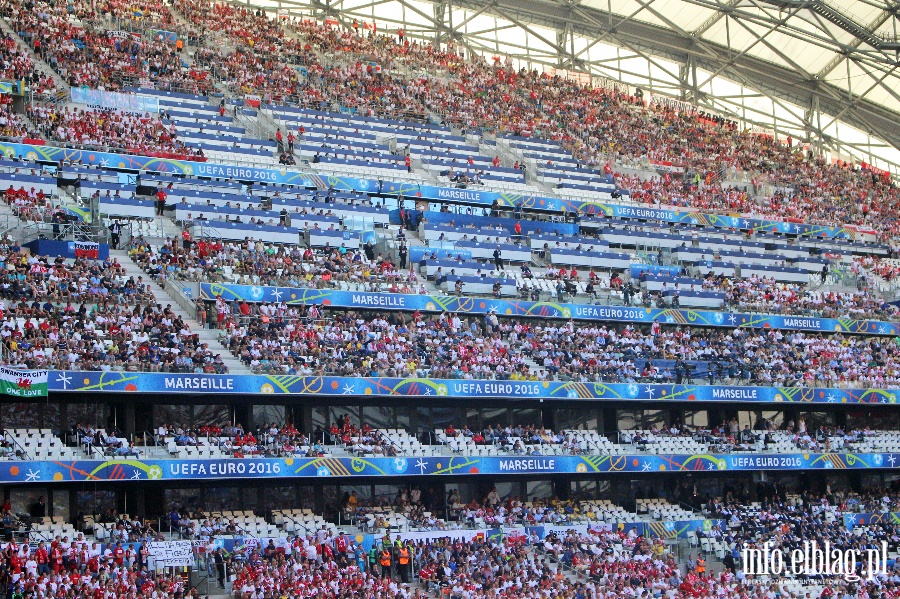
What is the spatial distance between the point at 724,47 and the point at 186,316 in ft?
158

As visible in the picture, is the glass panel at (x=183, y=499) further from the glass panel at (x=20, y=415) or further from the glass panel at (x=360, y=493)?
the glass panel at (x=360, y=493)

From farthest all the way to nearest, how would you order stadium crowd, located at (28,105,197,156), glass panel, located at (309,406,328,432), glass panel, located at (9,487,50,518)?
stadium crowd, located at (28,105,197,156) < glass panel, located at (309,406,328,432) < glass panel, located at (9,487,50,518)

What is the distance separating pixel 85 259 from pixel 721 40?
48532mm

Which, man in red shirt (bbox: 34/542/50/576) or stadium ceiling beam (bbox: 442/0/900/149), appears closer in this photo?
man in red shirt (bbox: 34/542/50/576)

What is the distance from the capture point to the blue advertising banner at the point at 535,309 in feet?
134

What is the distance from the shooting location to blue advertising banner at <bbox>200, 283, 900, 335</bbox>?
40750 mm

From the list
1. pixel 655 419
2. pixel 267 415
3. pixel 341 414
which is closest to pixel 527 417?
pixel 655 419

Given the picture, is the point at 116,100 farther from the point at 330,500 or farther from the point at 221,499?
the point at 330,500

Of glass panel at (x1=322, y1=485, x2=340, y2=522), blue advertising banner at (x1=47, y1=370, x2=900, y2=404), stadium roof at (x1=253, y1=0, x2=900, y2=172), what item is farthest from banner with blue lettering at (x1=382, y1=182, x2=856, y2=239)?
glass panel at (x1=322, y1=485, x2=340, y2=522)

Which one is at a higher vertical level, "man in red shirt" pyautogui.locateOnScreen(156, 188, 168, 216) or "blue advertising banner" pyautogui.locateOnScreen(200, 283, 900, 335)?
"man in red shirt" pyautogui.locateOnScreen(156, 188, 168, 216)

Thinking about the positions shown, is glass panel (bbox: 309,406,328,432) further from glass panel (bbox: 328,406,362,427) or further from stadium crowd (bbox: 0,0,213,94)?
stadium crowd (bbox: 0,0,213,94)

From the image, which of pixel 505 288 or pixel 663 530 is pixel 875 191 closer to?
pixel 505 288

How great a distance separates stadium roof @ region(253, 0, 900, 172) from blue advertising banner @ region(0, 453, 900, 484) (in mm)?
30946

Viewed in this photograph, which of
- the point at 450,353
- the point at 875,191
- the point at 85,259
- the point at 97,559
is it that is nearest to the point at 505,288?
the point at 450,353
